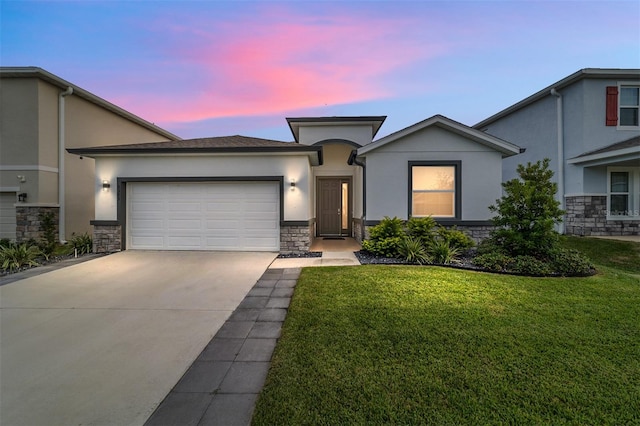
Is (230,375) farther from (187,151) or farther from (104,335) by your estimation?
(187,151)

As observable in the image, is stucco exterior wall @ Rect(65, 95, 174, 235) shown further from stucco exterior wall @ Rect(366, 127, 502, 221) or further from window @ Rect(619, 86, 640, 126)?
window @ Rect(619, 86, 640, 126)

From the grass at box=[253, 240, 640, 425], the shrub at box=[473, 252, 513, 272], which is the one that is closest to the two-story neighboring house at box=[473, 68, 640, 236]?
the shrub at box=[473, 252, 513, 272]

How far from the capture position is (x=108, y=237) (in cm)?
838

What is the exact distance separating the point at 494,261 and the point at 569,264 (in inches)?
57.5

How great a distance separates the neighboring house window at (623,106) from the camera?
405 inches

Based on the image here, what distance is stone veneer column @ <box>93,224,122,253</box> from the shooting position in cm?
837

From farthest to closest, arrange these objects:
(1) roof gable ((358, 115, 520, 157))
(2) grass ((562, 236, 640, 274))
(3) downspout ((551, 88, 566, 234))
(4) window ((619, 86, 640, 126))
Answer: (3) downspout ((551, 88, 566, 234))
(4) window ((619, 86, 640, 126))
(1) roof gable ((358, 115, 520, 157))
(2) grass ((562, 236, 640, 274))

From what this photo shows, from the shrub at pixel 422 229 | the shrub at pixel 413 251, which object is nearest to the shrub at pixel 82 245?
the shrub at pixel 413 251

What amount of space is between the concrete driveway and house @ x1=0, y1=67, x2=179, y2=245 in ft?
15.9

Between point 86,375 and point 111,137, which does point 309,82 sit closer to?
point 111,137

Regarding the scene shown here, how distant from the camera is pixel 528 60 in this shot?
13.3 m

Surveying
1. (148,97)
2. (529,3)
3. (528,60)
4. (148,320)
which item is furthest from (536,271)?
(148,97)

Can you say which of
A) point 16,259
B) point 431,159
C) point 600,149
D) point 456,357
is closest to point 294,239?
point 431,159

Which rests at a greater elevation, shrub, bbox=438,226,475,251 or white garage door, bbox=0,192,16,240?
white garage door, bbox=0,192,16,240
